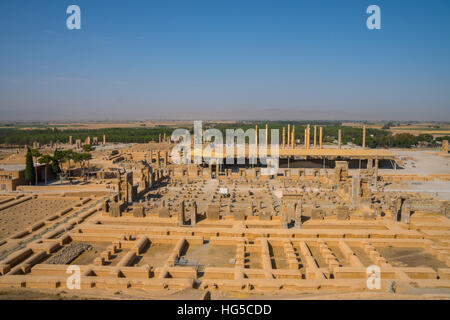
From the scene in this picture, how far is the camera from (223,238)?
63.1ft

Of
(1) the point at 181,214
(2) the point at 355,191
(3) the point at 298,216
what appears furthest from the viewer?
(2) the point at 355,191

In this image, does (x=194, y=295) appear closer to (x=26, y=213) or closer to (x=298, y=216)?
(x=298, y=216)

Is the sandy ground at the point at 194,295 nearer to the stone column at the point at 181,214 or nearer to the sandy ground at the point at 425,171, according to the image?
the stone column at the point at 181,214

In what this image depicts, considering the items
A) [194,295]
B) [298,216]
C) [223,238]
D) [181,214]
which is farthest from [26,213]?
[298,216]

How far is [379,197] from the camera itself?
29.5m

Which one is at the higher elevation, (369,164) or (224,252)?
(369,164)

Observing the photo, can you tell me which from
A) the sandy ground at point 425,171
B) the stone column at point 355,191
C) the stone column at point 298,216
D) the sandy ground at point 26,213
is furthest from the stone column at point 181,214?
the sandy ground at point 425,171

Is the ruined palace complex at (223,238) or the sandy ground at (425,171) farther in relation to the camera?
the sandy ground at (425,171)

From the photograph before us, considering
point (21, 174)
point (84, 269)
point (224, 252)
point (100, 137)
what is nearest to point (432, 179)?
point (224, 252)

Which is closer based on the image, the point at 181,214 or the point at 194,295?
the point at 194,295

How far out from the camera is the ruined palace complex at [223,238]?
1430 centimetres

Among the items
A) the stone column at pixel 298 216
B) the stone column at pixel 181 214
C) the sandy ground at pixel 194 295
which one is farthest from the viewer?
the stone column at pixel 181 214

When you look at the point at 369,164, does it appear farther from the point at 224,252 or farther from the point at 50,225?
the point at 50,225
